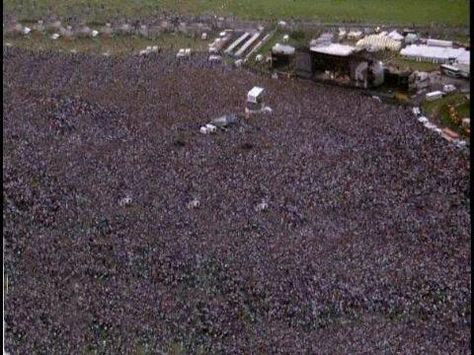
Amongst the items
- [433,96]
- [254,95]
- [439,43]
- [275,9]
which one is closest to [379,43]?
[439,43]

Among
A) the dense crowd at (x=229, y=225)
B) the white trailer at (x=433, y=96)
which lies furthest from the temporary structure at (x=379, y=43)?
the white trailer at (x=433, y=96)

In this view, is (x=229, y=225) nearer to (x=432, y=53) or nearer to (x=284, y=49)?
(x=284, y=49)

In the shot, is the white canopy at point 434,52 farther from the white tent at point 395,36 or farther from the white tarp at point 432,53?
the white tent at point 395,36

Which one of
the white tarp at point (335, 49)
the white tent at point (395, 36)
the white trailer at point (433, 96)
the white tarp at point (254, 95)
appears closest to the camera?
the white trailer at point (433, 96)

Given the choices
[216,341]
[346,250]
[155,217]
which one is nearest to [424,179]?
[346,250]

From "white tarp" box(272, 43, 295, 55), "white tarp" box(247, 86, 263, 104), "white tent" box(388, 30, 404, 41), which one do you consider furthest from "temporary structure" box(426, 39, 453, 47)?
"white tarp" box(247, 86, 263, 104)

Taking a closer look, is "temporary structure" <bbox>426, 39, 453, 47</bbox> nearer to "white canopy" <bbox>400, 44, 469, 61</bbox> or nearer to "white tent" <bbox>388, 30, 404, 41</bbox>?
"white canopy" <bbox>400, 44, 469, 61</bbox>
